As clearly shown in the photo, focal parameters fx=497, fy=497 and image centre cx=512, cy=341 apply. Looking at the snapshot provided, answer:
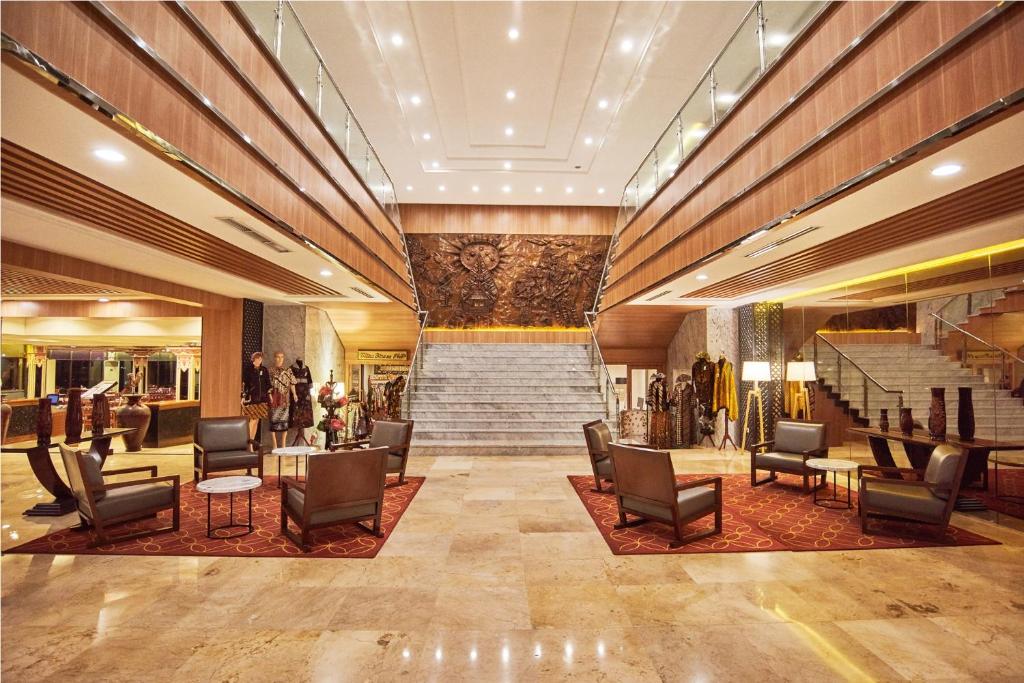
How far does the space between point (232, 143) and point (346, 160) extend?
3.17 metres

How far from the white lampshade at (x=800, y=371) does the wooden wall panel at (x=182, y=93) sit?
7.85m

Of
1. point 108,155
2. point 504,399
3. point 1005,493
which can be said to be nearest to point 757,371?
point 1005,493

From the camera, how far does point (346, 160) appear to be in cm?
704

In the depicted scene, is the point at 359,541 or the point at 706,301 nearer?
the point at 359,541

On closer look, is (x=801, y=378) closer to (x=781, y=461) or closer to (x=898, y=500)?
(x=781, y=461)

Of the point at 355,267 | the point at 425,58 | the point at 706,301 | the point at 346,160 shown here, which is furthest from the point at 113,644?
the point at 706,301

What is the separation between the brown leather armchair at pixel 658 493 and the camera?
451cm

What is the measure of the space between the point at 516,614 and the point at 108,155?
3.93 m

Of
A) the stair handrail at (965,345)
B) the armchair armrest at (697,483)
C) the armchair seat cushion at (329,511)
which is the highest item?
the stair handrail at (965,345)

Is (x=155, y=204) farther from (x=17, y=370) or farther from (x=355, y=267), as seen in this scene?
(x=17, y=370)

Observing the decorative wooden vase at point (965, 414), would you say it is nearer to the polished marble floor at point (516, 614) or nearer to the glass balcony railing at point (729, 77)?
the polished marble floor at point (516, 614)

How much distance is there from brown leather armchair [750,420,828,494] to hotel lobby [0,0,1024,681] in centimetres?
6

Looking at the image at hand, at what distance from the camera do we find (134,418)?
916 cm

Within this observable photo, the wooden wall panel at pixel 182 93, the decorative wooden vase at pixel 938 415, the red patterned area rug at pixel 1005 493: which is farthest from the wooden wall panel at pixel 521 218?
the red patterned area rug at pixel 1005 493
